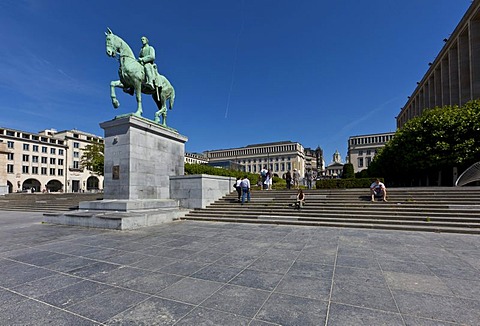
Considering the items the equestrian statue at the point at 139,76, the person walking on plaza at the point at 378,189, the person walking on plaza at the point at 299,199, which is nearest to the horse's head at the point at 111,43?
the equestrian statue at the point at 139,76

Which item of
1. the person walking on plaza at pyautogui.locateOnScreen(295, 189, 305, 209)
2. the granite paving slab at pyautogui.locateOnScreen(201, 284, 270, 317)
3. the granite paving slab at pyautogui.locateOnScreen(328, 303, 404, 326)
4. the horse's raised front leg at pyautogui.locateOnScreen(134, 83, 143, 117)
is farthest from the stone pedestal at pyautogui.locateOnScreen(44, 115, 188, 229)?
the granite paving slab at pyautogui.locateOnScreen(328, 303, 404, 326)

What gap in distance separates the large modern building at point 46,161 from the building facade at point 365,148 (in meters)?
102

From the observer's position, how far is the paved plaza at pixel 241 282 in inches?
123

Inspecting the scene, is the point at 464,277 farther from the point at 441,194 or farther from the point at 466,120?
the point at 466,120

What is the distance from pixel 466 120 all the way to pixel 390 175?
16.1 meters

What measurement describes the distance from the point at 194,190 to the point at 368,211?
33.6ft

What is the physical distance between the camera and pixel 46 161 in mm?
68438

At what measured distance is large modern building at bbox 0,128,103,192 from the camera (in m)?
60.8

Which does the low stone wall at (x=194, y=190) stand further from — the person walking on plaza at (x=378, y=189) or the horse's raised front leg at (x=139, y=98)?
the person walking on plaza at (x=378, y=189)

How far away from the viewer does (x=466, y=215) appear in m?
10.1

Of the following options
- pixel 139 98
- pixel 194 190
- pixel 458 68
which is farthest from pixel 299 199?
pixel 458 68

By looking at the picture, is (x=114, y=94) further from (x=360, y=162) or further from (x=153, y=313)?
(x=360, y=162)

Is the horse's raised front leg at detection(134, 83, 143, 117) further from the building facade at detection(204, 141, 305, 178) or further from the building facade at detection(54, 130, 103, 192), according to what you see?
the building facade at detection(204, 141, 305, 178)

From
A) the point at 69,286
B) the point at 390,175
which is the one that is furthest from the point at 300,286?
the point at 390,175
